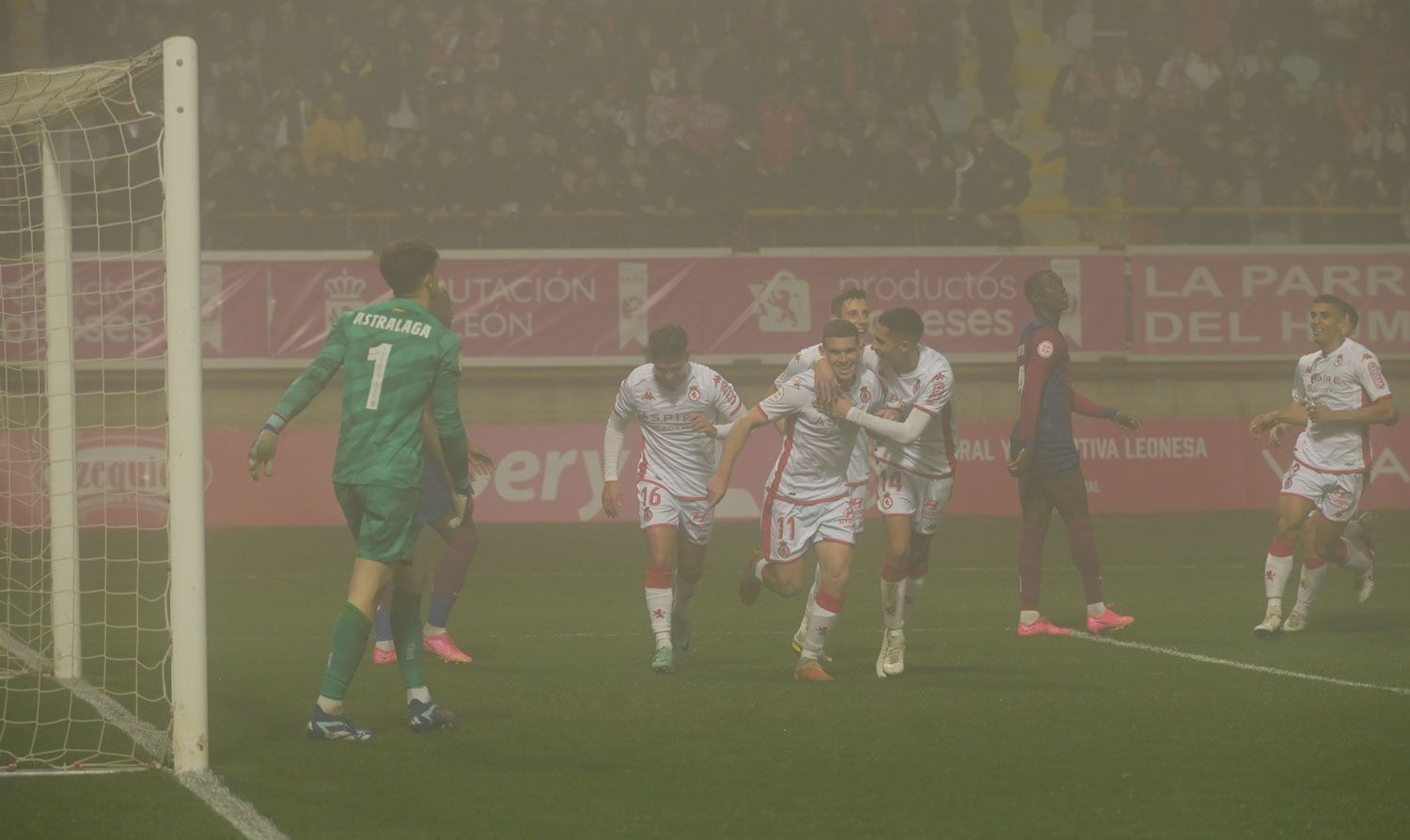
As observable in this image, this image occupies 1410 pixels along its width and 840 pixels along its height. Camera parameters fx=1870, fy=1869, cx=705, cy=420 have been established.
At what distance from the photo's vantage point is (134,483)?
17.0 meters

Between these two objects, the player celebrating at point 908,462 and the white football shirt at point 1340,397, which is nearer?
the player celebrating at point 908,462

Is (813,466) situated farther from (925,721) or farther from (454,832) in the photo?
(454,832)

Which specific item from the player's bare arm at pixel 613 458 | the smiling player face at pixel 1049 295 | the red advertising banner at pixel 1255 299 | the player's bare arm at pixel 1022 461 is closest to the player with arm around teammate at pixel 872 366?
the player's bare arm at pixel 613 458

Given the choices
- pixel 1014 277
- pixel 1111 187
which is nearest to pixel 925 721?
pixel 1014 277

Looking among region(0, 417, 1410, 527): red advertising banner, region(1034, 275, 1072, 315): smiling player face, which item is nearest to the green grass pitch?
region(1034, 275, 1072, 315): smiling player face

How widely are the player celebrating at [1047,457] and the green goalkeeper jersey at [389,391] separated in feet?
13.4

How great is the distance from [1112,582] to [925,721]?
20.2 feet

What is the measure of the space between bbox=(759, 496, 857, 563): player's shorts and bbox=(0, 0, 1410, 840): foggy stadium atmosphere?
0.02 metres

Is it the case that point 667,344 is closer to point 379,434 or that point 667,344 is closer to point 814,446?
Answer: point 814,446

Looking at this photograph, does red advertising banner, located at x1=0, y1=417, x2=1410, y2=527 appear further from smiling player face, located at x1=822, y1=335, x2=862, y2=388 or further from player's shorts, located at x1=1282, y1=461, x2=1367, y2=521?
smiling player face, located at x1=822, y1=335, x2=862, y2=388

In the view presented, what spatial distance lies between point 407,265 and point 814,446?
2386 mm

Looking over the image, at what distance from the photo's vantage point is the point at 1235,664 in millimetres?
8938

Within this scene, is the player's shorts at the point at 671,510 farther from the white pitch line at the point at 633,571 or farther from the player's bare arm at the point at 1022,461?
the white pitch line at the point at 633,571

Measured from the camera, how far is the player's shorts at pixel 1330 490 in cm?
989
